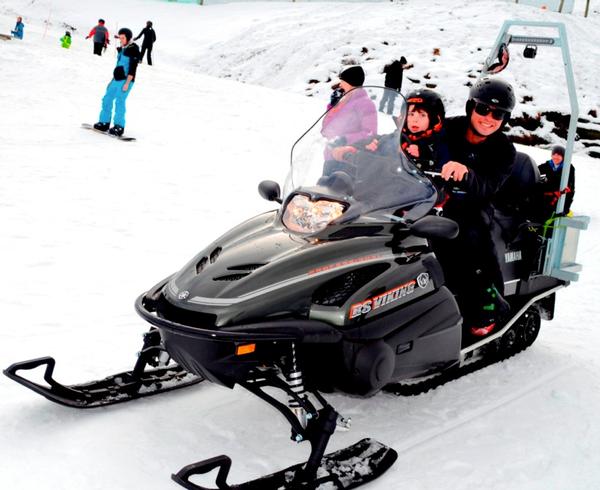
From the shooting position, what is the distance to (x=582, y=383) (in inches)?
172

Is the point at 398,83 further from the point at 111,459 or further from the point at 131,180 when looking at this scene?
the point at 111,459

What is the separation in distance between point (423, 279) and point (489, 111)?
126 centimetres

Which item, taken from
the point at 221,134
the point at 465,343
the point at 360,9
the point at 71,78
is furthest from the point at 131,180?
the point at 360,9

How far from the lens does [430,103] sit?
418cm

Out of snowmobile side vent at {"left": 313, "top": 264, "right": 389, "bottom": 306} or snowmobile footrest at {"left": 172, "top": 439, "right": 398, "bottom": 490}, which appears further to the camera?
snowmobile side vent at {"left": 313, "top": 264, "right": 389, "bottom": 306}

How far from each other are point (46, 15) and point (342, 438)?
117 ft

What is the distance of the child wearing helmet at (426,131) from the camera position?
13.7 ft

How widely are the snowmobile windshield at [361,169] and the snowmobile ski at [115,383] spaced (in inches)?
41.3

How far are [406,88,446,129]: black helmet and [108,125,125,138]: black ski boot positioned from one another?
8074 millimetres

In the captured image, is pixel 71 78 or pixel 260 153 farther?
pixel 71 78

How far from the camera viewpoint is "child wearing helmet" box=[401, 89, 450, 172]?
419 cm

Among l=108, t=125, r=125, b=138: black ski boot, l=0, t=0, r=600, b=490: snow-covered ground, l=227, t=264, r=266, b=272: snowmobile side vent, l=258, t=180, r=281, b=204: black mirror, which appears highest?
l=258, t=180, r=281, b=204: black mirror

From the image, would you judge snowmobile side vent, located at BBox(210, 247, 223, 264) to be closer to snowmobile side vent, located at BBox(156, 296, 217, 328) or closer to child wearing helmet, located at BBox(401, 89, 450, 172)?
snowmobile side vent, located at BBox(156, 296, 217, 328)

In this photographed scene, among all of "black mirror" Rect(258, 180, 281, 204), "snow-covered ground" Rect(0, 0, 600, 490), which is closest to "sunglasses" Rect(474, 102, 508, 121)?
"black mirror" Rect(258, 180, 281, 204)
